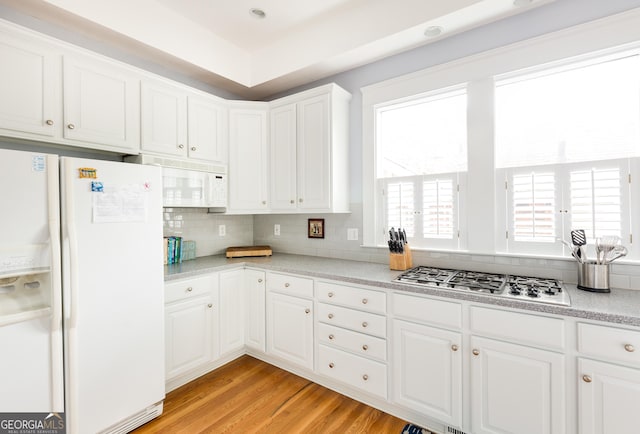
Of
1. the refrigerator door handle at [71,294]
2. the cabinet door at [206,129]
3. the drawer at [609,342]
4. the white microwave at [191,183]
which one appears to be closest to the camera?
the drawer at [609,342]

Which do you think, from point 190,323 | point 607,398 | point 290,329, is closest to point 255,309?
point 290,329

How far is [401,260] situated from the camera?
2.41 metres

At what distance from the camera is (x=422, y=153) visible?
258 centimetres

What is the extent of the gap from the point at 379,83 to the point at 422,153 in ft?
2.42

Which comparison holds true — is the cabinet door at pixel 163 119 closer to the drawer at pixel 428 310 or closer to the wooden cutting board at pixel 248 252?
the wooden cutting board at pixel 248 252

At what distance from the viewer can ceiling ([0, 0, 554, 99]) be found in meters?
2.11

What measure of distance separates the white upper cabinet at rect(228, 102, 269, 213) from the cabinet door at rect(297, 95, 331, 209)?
0.43 metres

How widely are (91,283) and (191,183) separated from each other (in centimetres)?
120

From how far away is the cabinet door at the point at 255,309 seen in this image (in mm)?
2715

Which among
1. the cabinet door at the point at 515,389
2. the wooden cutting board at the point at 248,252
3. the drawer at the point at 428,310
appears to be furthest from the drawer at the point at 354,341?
the wooden cutting board at the point at 248,252

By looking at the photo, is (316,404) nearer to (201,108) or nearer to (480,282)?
(480,282)

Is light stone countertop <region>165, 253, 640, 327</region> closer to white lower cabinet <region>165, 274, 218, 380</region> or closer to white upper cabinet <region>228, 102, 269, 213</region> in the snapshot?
white lower cabinet <region>165, 274, 218, 380</region>

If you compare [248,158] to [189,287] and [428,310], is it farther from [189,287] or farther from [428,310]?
[428,310]

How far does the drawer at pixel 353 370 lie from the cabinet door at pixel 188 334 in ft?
3.15
